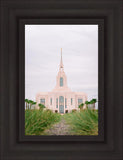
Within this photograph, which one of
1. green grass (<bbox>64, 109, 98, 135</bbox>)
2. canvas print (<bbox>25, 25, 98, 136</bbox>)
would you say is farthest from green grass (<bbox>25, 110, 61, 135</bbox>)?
green grass (<bbox>64, 109, 98, 135</bbox>)

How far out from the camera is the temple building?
1.41 meters

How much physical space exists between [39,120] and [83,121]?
1.22 ft

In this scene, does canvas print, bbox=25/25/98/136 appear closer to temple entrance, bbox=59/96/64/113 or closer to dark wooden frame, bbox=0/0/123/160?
temple entrance, bbox=59/96/64/113

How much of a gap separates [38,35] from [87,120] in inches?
31.8

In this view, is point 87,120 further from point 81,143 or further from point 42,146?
point 42,146

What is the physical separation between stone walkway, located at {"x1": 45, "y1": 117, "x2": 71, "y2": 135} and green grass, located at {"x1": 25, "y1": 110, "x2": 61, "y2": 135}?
1.4 inches

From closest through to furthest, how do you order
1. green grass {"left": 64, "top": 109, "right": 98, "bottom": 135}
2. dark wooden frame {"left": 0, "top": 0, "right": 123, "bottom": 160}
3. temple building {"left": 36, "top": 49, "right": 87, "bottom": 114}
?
dark wooden frame {"left": 0, "top": 0, "right": 123, "bottom": 160}
green grass {"left": 64, "top": 109, "right": 98, "bottom": 135}
temple building {"left": 36, "top": 49, "right": 87, "bottom": 114}
